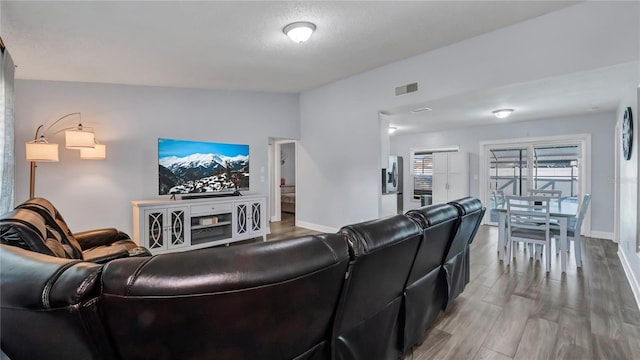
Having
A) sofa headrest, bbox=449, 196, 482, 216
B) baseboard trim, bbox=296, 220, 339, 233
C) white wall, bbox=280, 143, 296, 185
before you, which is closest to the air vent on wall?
sofa headrest, bbox=449, 196, 482, 216

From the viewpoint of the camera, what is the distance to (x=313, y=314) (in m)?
1.09

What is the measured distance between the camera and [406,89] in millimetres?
4203

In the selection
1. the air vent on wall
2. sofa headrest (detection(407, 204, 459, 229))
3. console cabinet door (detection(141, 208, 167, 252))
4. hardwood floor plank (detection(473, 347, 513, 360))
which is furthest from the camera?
the air vent on wall

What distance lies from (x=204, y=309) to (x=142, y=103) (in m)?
4.43

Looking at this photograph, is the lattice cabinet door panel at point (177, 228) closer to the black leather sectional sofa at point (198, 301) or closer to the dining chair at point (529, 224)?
the black leather sectional sofa at point (198, 301)

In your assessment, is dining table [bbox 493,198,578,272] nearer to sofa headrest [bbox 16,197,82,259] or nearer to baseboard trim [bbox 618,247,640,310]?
baseboard trim [bbox 618,247,640,310]

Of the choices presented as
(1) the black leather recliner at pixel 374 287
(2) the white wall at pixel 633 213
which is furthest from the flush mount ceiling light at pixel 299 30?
(2) the white wall at pixel 633 213

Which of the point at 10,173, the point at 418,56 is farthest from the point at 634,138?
the point at 10,173

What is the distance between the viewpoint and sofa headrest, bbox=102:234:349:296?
0.80 m

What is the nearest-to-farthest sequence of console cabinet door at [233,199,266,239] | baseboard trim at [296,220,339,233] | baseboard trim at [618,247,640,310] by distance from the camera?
baseboard trim at [618,247,640,310] < console cabinet door at [233,199,266,239] < baseboard trim at [296,220,339,233]

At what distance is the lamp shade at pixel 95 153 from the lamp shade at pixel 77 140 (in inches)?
9.1

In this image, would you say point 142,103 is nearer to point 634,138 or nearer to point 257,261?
point 257,261

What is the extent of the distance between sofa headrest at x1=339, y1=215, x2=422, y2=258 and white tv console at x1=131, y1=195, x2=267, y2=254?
3443 mm

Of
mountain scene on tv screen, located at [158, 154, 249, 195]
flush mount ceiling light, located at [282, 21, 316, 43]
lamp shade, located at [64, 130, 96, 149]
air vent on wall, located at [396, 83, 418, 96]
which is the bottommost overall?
mountain scene on tv screen, located at [158, 154, 249, 195]
